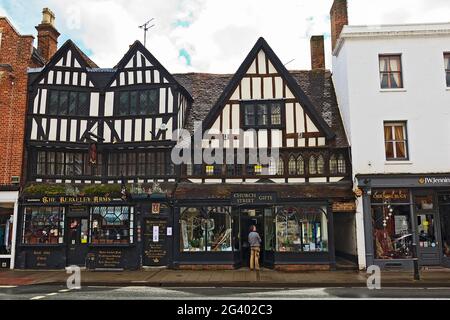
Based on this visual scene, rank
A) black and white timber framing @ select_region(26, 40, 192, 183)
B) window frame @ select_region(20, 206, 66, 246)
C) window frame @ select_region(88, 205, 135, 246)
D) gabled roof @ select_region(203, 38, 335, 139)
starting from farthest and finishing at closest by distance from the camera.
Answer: black and white timber framing @ select_region(26, 40, 192, 183)
gabled roof @ select_region(203, 38, 335, 139)
window frame @ select_region(20, 206, 66, 246)
window frame @ select_region(88, 205, 135, 246)

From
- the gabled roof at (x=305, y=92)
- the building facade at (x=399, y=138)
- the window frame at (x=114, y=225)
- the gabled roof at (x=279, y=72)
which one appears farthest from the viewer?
the gabled roof at (x=305, y=92)

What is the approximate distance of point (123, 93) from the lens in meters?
17.2

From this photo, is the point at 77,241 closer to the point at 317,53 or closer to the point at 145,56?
the point at 145,56

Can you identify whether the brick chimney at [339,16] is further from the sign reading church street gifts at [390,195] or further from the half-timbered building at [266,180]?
the sign reading church street gifts at [390,195]

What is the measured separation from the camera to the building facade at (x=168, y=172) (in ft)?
51.0

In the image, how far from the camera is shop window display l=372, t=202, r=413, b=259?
15289mm

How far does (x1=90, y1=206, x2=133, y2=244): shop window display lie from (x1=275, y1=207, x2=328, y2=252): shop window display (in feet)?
19.5

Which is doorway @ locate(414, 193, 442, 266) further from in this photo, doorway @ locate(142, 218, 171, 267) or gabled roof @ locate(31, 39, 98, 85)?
gabled roof @ locate(31, 39, 98, 85)

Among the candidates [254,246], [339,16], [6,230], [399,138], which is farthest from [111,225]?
[339,16]

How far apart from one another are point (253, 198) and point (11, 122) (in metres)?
10.6

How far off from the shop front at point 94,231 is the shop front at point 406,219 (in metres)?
7.98

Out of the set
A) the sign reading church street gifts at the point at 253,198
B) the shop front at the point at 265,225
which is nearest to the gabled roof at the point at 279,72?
the shop front at the point at 265,225

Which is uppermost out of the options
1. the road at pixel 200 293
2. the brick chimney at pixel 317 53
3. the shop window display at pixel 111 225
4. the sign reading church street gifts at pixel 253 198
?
the brick chimney at pixel 317 53

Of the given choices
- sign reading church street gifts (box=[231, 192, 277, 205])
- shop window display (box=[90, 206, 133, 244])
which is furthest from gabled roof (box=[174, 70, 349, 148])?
shop window display (box=[90, 206, 133, 244])
